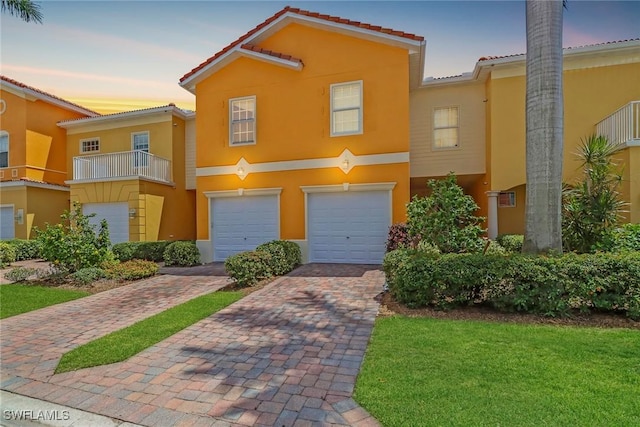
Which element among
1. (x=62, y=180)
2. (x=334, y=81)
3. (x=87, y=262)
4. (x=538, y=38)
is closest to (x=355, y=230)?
(x=334, y=81)

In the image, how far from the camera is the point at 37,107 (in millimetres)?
18297

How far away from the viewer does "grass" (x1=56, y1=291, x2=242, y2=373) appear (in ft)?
14.5

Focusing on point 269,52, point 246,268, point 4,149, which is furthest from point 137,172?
point 246,268

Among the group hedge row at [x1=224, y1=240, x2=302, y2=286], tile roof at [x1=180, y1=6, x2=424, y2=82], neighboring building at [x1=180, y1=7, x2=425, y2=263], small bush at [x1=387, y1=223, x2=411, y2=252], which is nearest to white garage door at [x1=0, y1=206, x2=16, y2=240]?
neighboring building at [x1=180, y1=7, x2=425, y2=263]

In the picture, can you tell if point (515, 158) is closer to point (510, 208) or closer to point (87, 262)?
point (510, 208)

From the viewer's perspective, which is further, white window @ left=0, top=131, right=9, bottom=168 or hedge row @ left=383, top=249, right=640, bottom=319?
white window @ left=0, top=131, right=9, bottom=168

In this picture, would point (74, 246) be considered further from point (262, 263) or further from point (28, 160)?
point (28, 160)

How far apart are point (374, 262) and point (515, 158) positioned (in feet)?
21.2

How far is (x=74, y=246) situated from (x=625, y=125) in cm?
1741

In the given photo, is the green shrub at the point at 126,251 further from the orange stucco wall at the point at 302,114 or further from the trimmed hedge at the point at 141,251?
the orange stucco wall at the point at 302,114

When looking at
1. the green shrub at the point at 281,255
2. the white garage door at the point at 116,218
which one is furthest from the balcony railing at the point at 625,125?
the white garage door at the point at 116,218

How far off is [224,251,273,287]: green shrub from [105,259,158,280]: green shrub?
3375 millimetres

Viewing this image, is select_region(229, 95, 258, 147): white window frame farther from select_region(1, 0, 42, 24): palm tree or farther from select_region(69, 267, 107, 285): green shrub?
select_region(69, 267, 107, 285): green shrub

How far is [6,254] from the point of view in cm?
1357
